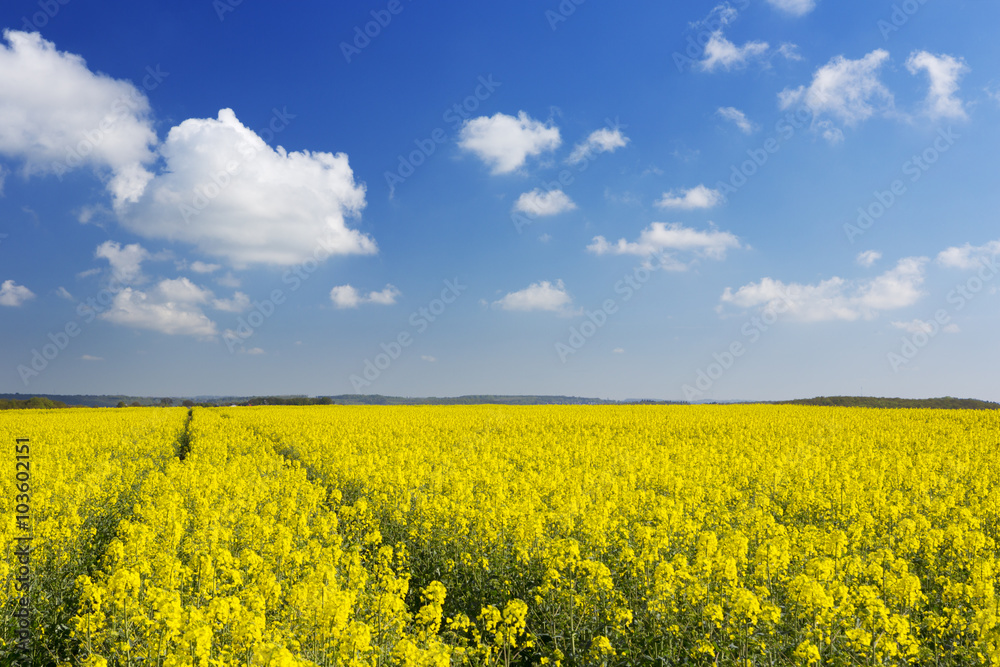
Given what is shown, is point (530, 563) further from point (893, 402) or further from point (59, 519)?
point (893, 402)

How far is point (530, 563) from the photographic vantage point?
7.49 m

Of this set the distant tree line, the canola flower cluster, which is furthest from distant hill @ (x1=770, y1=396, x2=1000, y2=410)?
the distant tree line

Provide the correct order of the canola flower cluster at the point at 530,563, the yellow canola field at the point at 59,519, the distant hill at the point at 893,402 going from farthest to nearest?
the distant hill at the point at 893,402 < the yellow canola field at the point at 59,519 < the canola flower cluster at the point at 530,563

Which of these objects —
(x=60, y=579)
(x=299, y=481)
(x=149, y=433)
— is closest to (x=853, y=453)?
(x=299, y=481)

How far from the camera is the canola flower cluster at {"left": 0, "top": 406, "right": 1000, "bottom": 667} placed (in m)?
5.13

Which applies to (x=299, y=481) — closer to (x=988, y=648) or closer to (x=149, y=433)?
(x=988, y=648)

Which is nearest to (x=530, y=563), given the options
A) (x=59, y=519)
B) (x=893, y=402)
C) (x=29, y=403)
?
(x=59, y=519)

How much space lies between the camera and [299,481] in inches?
488

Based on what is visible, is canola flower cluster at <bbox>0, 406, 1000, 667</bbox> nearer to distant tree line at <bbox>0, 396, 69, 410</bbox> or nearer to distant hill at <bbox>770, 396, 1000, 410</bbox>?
distant hill at <bbox>770, 396, 1000, 410</bbox>

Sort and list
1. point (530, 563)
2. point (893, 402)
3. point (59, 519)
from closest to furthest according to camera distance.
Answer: point (530, 563)
point (59, 519)
point (893, 402)

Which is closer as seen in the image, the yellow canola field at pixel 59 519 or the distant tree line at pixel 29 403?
the yellow canola field at pixel 59 519

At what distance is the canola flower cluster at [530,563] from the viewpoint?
5.13 meters

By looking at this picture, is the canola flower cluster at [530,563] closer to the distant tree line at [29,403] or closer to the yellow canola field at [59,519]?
the yellow canola field at [59,519]

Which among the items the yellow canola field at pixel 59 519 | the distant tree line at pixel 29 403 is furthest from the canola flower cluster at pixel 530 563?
the distant tree line at pixel 29 403
